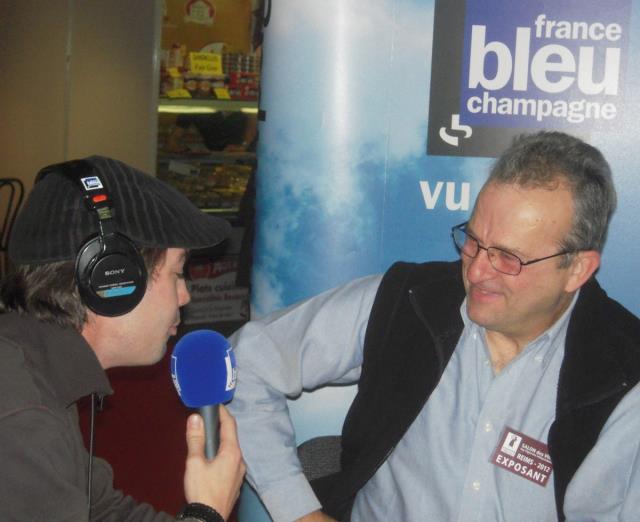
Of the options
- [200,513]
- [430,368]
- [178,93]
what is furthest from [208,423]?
[178,93]

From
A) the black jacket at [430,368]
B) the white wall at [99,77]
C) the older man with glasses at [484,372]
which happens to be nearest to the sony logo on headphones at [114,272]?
the older man with glasses at [484,372]

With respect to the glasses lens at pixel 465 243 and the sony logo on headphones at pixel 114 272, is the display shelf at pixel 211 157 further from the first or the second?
the sony logo on headphones at pixel 114 272

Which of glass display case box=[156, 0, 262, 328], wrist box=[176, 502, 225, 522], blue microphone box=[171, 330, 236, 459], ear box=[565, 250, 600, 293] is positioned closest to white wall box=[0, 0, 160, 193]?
glass display case box=[156, 0, 262, 328]

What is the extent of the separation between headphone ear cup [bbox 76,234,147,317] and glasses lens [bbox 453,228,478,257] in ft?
2.33

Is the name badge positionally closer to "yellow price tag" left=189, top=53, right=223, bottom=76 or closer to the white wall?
the white wall

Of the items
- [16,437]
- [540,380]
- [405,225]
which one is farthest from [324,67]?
[16,437]

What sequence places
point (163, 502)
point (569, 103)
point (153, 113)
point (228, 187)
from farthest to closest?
1. point (228, 187)
2. point (153, 113)
3. point (163, 502)
4. point (569, 103)

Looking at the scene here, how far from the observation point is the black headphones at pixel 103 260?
1.54m

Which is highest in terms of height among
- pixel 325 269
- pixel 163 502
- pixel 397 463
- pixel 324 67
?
pixel 324 67

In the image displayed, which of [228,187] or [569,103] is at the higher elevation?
[569,103]

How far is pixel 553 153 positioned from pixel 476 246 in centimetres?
25

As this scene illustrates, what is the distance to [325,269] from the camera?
230cm

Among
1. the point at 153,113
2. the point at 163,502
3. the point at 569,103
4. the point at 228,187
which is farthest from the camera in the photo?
the point at 228,187

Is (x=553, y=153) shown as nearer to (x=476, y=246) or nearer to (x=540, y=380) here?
(x=476, y=246)
